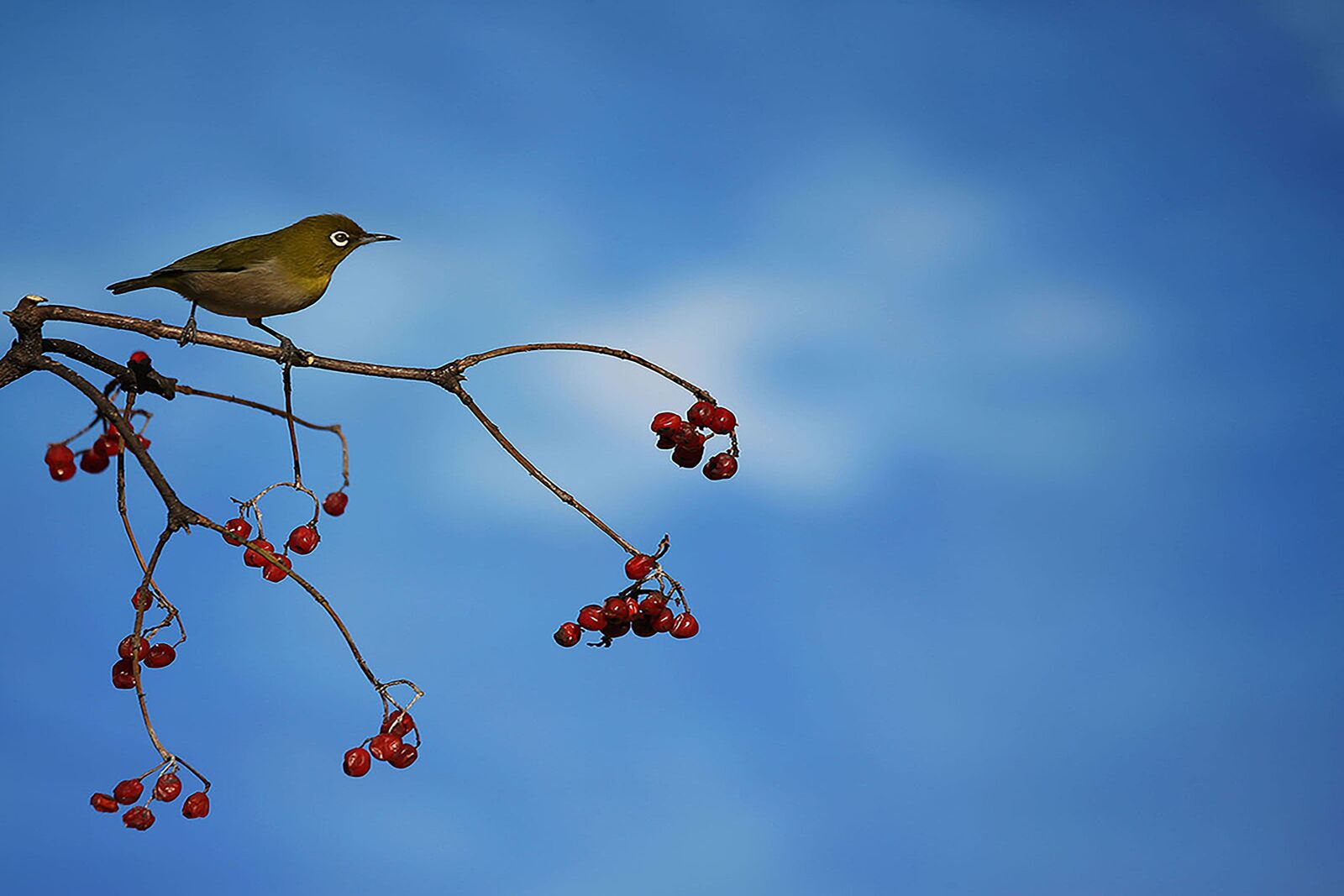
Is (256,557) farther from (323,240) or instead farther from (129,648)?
(323,240)

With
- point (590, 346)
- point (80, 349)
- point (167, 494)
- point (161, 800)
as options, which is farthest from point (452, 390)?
point (161, 800)

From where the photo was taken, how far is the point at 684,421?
5.25 feet

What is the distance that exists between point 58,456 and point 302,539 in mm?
329

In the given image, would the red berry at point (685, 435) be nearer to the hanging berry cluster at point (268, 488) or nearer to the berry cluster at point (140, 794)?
the hanging berry cluster at point (268, 488)

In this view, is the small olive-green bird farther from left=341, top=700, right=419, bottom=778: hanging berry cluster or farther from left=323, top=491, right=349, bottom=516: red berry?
left=341, top=700, right=419, bottom=778: hanging berry cluster

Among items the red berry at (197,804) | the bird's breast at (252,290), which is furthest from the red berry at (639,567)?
the bird's breast at (252,290)

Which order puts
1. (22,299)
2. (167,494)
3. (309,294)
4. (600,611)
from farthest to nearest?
(309,294), (600,611), (22,299), (167,494)

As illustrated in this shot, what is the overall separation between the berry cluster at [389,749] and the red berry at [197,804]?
23cm

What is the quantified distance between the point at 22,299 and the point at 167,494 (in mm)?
357

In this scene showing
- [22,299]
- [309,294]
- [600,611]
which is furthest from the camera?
[309,294]

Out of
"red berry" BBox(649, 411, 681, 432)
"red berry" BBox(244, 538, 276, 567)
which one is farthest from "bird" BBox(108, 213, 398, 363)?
"red berry" BBox(649, 411, 681, 432)

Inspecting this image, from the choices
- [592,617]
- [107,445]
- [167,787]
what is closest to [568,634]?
[592,617]

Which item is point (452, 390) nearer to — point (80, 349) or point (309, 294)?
point (80, 349)

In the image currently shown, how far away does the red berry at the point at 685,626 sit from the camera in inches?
59.7
